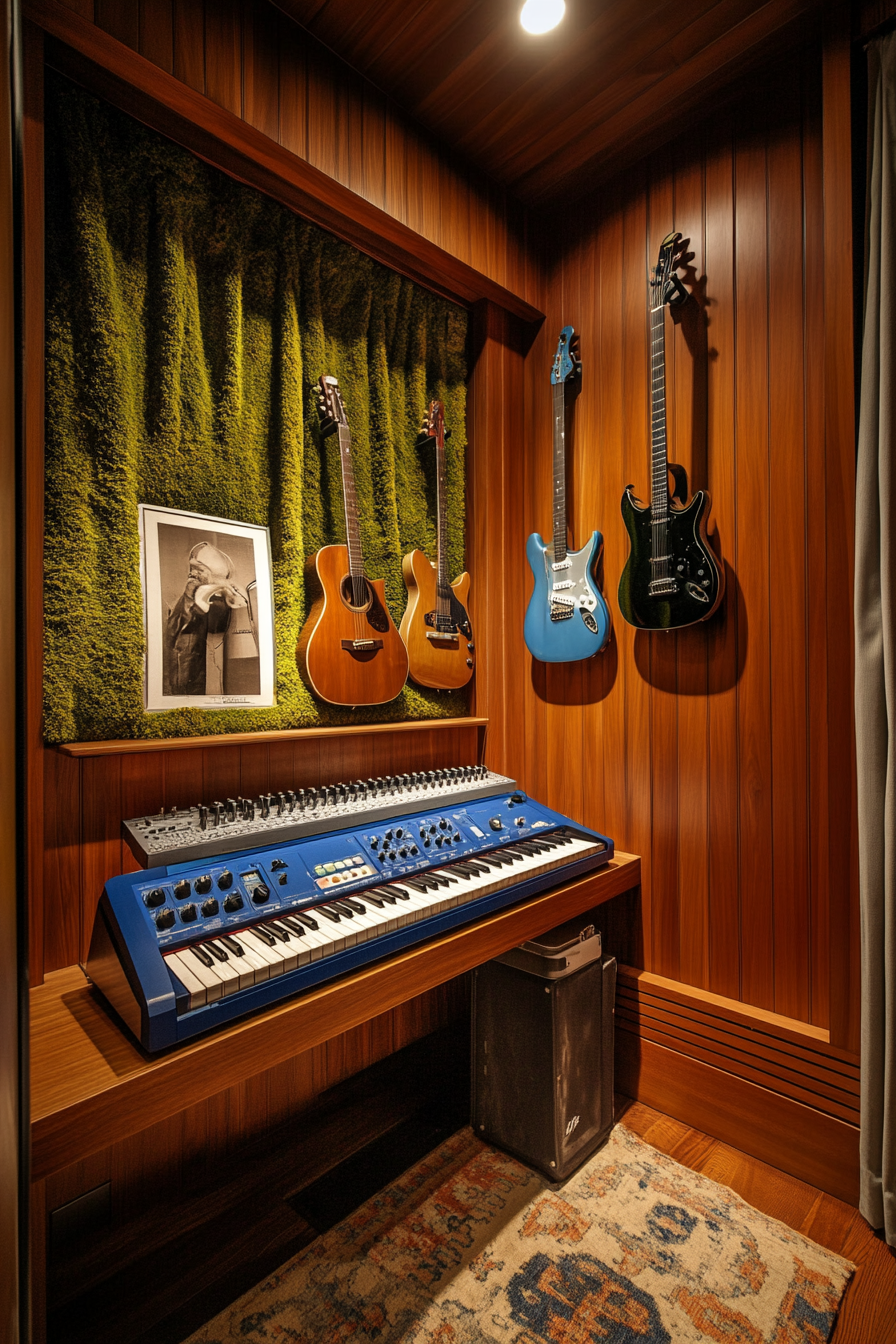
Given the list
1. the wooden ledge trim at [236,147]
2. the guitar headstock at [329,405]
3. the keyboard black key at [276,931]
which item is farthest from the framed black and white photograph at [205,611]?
the wooden ledge trim at [236,147]

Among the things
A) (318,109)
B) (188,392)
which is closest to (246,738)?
(188,392)

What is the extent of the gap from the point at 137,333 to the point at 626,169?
164 centimetres

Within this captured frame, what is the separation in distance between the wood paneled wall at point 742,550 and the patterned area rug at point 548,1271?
19.4 inches

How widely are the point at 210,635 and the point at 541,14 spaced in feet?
5.67

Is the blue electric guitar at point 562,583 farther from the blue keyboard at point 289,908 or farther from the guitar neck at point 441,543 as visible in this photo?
the blue keyboard at point 289,908

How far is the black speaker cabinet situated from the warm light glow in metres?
2.30

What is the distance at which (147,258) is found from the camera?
152 cm

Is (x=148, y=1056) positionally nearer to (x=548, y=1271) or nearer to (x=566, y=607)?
(x=548, y=1271)

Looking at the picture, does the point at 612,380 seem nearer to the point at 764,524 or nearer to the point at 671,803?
the point at 764,524

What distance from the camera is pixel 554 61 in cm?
171

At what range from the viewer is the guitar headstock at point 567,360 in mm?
2158

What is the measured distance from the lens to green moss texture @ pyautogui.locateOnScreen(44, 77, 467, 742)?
1.37 metres

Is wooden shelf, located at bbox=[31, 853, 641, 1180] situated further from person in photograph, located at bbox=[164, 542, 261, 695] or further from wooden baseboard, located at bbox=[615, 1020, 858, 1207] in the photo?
wooden baseboard, located at bbox=[615, 1020, 858, 1207]

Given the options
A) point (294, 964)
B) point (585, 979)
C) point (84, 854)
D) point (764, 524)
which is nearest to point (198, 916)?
point (294, 964)
